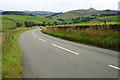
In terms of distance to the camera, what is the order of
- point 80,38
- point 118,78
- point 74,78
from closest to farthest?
point 118,78
point 74,78
point 80,38

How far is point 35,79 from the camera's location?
15.6 feet

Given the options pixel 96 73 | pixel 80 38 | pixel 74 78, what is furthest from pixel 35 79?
pixel 80 38

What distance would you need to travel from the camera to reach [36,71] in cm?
563

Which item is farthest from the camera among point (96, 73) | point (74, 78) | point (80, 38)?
point (80, 38)

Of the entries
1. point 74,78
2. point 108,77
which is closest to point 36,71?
point 74,78

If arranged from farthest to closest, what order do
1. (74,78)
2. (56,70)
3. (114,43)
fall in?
(114,43) < (56,70) < (74,78)

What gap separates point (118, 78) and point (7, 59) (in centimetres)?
502

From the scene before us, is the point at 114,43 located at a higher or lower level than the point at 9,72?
higher

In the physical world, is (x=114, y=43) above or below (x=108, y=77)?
above

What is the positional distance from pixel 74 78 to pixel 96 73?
0.88 m

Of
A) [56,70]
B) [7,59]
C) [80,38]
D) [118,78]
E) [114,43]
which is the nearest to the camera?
[118,78]

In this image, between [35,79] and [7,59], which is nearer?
[35,79]

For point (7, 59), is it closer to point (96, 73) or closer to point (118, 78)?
point (96, 73)

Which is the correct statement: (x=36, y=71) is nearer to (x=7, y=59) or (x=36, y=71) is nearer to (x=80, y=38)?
(x=7, y=59)
